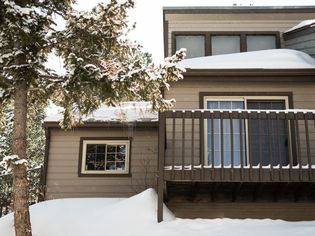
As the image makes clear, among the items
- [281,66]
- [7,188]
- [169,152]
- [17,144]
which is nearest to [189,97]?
[169,152]

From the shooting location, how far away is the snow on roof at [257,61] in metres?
9.70

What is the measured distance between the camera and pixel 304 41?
11.3 m

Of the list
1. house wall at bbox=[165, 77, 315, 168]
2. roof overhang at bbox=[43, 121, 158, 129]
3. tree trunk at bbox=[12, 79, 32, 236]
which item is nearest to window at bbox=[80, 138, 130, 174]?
roof overhang at bbox=[43, 121, 158, 129]

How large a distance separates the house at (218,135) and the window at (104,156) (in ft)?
0.09

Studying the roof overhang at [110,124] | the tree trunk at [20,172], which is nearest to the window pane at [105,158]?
the roof overhang at [110,124]

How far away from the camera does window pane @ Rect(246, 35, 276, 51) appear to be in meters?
11.5

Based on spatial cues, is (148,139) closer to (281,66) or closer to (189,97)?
(189,97)

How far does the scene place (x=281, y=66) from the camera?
9.67m

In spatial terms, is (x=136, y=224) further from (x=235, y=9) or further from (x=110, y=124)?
(x=235, y=9)

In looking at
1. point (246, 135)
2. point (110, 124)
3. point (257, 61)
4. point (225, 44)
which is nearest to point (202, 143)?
point (246, 135)

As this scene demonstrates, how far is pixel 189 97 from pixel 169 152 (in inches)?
53.5

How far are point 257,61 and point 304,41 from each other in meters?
2.18

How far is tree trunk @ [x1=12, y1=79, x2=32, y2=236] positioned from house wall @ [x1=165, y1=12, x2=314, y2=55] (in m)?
5.05

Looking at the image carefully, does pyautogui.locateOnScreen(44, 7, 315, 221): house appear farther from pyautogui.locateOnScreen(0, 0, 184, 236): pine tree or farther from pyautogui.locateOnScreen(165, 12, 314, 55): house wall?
pyautogui.locateOnScreen(0, 0, 184, 236): pine tree
